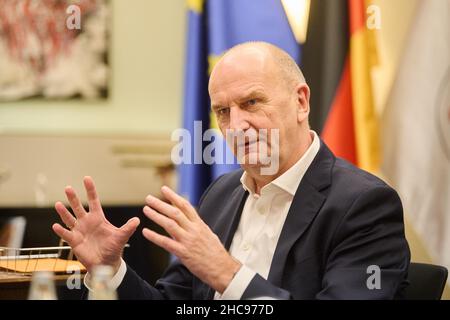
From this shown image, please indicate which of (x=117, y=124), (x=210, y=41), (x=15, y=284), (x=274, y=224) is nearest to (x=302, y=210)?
(x=274, y=224)

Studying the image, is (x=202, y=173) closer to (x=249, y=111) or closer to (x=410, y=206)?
(x=410, y=206)

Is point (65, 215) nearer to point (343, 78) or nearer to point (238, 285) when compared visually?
point (238, 285)

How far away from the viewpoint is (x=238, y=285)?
145cm

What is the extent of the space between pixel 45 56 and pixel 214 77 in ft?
8.63

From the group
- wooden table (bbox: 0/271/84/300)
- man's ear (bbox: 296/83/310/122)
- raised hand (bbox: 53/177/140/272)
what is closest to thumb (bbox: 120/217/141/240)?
raised hand (bbox: 53/177/140/272)

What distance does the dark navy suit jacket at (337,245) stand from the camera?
1.54 m

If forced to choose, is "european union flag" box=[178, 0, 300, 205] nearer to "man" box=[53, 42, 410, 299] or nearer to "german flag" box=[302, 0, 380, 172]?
"german flag" box=[302, 0, 380, 172]

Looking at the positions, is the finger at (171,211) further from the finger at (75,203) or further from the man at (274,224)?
the finger at (75,203)

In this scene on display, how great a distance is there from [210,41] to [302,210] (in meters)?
1.77

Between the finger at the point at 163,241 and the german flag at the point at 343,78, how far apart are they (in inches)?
74.5

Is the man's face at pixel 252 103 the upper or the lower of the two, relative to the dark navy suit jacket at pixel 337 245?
upper

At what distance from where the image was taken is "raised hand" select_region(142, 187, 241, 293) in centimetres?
139

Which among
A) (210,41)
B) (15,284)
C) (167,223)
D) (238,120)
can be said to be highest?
(210,41)

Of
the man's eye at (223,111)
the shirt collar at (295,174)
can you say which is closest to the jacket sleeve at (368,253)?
the shirt collar at (295,174)
